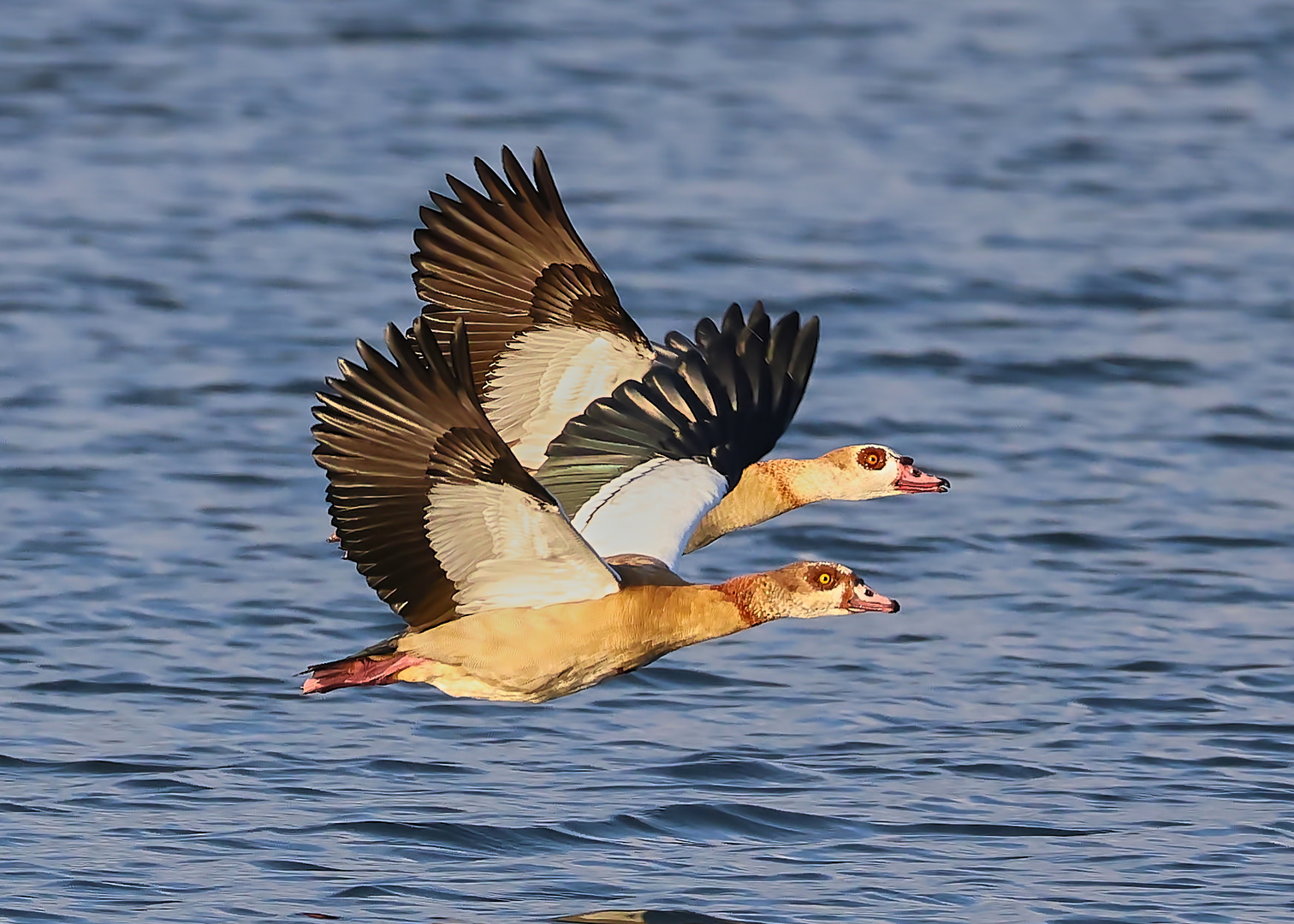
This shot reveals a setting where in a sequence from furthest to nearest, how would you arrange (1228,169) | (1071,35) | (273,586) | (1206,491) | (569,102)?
(1071,35), (569,102), (1228,169), (1206,491), (273,586)

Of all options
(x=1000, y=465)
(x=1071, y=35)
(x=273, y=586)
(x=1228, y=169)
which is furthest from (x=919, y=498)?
(x=1071, y=35)

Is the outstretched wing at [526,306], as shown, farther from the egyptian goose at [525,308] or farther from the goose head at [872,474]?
the goose head at [872,474]

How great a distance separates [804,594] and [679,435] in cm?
87

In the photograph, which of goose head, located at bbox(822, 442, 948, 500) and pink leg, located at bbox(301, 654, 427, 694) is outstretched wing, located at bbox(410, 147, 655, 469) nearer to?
pink leg, located at bbox(301, 654, 427, 694)

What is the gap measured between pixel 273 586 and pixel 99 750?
2122 millimetres

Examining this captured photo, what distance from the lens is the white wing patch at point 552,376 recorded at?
31.0ft

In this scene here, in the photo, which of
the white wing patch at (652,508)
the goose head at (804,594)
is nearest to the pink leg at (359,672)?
the white wing patch at (652,508)

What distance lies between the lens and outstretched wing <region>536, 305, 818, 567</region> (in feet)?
28.5

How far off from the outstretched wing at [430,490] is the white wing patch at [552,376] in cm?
139

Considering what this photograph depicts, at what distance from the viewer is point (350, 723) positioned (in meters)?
9.86

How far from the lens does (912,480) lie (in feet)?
34.6

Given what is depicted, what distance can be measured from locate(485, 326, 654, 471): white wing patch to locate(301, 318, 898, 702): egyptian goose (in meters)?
0.36

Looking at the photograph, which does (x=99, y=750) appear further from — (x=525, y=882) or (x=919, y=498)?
(x=919, y=498)

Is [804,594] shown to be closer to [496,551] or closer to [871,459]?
[496,551]
